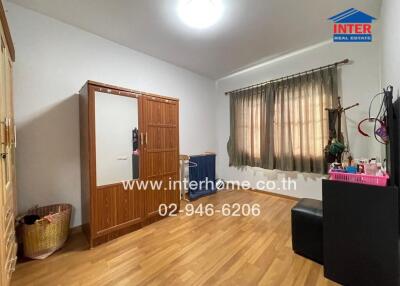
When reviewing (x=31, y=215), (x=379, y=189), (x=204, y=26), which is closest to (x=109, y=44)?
(x=204, y=26)

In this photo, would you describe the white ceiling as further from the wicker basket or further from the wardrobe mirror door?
the wicker basket

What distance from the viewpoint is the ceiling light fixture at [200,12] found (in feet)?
6.20

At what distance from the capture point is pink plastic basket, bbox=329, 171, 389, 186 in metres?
1.25

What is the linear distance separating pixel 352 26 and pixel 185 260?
351cm

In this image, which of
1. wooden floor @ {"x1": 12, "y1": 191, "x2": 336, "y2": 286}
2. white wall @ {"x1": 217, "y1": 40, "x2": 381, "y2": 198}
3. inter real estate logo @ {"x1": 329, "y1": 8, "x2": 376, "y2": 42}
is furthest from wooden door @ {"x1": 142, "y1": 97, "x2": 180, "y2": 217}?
inter real estate logo @ {"x1": 329, "y1": 8, "x2": 376, "y2": 42}

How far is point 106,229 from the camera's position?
6.68 feet

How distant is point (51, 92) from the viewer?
2.12 meters

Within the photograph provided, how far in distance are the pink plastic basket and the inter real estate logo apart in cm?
192

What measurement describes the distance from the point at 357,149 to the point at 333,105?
705mm

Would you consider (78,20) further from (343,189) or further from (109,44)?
(343,189)

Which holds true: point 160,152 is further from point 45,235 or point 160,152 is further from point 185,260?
point 45,235

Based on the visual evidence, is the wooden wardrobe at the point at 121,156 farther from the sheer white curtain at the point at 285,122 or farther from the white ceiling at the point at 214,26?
the sheer white curtain at the point at 285,122

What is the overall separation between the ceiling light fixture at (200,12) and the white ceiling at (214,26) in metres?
0.08

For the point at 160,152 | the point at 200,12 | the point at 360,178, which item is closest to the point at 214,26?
the point at 200,12
